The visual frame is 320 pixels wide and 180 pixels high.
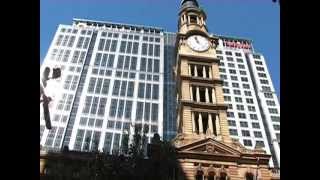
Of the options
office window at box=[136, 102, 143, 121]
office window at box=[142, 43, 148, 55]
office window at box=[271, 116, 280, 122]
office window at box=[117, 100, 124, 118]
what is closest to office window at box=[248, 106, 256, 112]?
office window at box=[271, 116, 280, 122]

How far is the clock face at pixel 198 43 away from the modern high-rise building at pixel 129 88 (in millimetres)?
27632

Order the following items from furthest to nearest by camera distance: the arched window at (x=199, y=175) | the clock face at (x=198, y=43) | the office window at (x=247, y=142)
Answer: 1. the office window at (x=247, y=142)
2. the clock face at (x=198, y=43)
3. the arched window at (x=199, y=175)

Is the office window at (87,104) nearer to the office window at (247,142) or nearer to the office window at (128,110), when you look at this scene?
the office window at (128,110)

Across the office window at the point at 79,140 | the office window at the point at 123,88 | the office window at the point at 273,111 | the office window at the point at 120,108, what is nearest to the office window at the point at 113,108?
the office window at the point at 120,108

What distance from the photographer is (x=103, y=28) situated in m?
130

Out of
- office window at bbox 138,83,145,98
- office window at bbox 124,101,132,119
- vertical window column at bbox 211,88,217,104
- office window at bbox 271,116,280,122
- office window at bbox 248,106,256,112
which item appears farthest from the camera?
office window at bbox 248,106,256,112

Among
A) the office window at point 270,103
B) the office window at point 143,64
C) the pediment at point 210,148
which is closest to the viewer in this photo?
the pediment at point 210,148

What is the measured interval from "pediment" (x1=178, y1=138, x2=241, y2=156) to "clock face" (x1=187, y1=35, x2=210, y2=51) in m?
13.7

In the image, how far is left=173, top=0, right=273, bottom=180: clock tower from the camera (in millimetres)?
45719

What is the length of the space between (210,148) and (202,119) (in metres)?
5.48

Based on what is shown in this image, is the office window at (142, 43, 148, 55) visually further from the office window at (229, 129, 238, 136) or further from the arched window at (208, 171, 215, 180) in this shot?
the arched window at (208, 171, 215, 180)

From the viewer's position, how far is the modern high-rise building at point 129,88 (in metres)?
95.3
